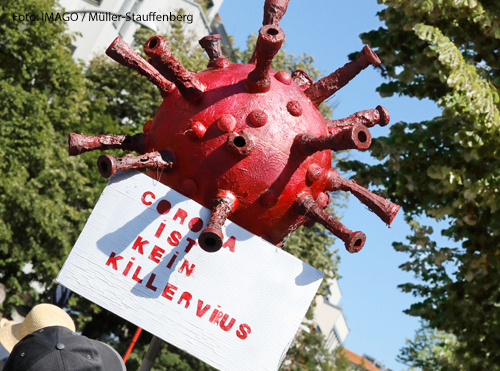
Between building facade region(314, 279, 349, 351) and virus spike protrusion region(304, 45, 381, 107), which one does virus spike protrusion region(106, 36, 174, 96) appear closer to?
virus spike protrusion region(304, 45, 381, 107)

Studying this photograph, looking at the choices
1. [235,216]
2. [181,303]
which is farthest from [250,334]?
[235,216]

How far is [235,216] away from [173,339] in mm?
953

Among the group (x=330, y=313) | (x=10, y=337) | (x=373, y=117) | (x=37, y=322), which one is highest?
(x=330, y=313)

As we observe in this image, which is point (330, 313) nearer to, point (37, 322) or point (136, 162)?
point (37, 322)

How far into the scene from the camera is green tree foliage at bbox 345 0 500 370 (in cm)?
790

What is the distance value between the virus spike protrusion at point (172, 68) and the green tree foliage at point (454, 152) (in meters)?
4.57

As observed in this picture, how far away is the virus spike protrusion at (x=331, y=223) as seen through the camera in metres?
3.89

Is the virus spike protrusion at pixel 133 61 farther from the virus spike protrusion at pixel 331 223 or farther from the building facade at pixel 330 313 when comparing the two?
the building facade at pixel 330 313

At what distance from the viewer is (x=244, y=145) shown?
3939 millimetres

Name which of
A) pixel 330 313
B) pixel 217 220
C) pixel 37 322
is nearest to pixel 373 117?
pixel 217 220

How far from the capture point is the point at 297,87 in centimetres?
454

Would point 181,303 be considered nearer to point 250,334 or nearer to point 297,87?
point 250,334

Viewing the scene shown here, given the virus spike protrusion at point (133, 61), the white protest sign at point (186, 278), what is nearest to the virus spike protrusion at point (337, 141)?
the white protest sign at point (186, 278)

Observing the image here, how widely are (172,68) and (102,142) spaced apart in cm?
78
